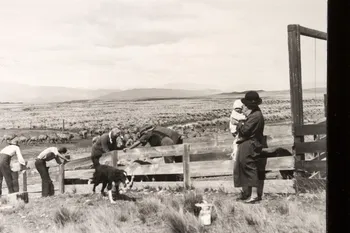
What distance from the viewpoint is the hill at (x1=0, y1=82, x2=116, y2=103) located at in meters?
5.34

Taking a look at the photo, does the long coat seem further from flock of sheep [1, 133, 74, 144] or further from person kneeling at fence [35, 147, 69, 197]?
person kneeling at fence [35, 147, 69, 197]

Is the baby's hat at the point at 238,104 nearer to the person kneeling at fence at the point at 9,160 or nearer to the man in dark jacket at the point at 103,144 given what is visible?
the man in dark jacket at the point at 103,144

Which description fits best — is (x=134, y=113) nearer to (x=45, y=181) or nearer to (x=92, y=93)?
(x=92, y=93)

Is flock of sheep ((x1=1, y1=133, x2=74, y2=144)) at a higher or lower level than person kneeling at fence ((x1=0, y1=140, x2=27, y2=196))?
higher

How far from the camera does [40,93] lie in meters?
5.50

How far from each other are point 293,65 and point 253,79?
19.1 inches

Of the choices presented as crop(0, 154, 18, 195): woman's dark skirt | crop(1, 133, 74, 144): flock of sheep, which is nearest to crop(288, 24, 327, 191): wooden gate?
crop(1, 133, 74, 144): flock of sheep

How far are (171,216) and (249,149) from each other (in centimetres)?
113

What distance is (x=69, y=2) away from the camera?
5.12m

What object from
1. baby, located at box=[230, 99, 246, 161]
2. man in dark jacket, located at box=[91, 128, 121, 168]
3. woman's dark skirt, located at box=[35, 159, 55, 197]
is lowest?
woman's dark skirt, located at box=[35, 159, 55, 197]

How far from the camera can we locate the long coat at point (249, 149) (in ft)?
16.4

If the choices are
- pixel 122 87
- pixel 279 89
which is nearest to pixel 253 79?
pixel 279 89

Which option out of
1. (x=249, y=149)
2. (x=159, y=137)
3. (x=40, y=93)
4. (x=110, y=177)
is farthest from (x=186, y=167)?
(x=40, y=93)

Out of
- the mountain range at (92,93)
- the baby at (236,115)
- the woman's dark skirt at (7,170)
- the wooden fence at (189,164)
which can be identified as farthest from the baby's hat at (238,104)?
the woman's dark skirt at (7,170)
